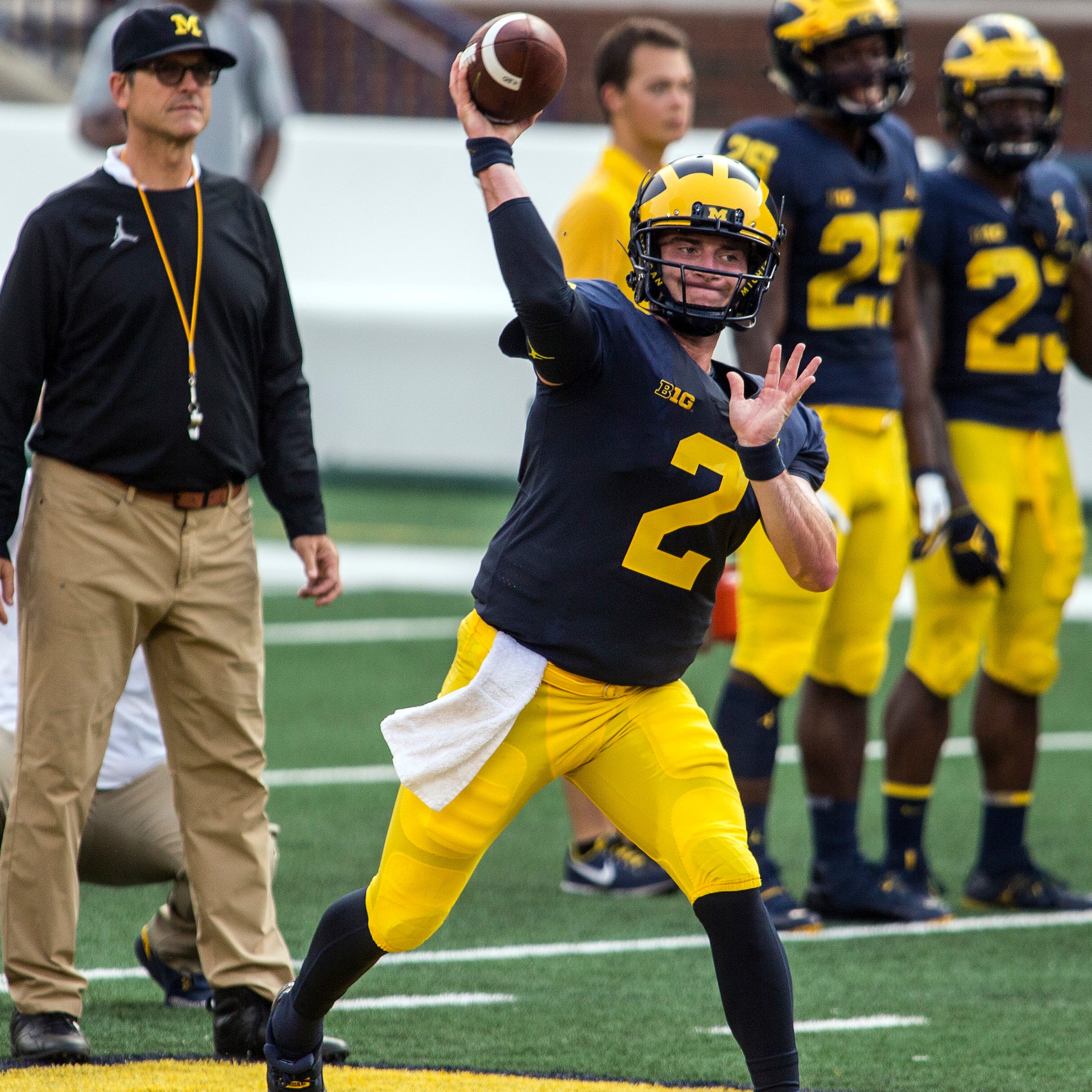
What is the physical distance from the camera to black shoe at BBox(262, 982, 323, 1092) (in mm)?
3848

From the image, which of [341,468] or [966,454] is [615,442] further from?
[341,468]

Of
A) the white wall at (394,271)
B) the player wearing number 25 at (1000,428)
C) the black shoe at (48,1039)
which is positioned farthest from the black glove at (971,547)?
the white wall at (394,271)

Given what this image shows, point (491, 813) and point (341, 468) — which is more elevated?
point (491, 813)

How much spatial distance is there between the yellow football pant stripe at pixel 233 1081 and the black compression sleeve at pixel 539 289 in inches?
59.5

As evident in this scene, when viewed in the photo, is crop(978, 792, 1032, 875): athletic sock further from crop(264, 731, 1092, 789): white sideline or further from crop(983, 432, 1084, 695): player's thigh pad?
crop(264, 731, 1092, 789): white sideline

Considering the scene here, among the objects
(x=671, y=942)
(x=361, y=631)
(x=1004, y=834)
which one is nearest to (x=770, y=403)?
(x=671, y=942)

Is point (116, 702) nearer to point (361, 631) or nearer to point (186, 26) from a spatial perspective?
point (186, 26)

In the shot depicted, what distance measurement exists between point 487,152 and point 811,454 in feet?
2.85

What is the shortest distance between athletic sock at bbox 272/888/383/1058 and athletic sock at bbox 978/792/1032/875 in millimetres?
2791

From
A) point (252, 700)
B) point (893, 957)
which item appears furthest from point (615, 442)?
point (893, 957)

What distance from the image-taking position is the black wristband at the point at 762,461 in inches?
139

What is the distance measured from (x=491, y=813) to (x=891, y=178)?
276 centimetres

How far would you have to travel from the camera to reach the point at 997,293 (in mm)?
5977

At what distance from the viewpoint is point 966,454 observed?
6.04 m
